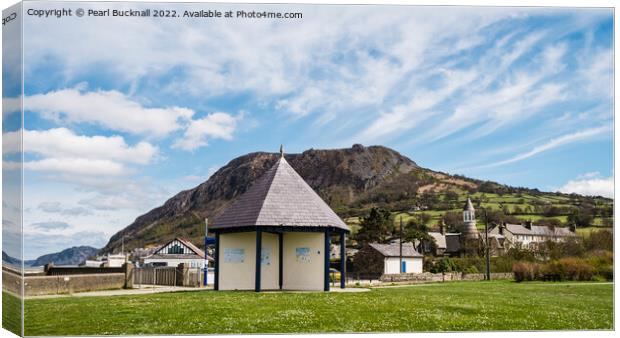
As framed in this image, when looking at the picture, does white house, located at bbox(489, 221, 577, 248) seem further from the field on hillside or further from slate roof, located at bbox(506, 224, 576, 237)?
the field on hillside

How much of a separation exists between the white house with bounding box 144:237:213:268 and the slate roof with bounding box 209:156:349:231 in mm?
30100

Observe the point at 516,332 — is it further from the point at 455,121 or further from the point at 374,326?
the point at 455,121

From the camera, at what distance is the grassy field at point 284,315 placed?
44.6 feet

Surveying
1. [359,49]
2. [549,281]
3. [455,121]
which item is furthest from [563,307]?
[549,281]

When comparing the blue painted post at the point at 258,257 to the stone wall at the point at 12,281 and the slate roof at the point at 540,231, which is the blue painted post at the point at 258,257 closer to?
the stone wall at the point at 12,281

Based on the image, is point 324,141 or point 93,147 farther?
point 324,141

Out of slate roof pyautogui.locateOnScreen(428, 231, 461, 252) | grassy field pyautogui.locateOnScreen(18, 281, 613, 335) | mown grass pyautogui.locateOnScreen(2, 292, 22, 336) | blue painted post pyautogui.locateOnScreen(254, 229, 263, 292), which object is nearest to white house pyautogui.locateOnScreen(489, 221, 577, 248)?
slate roof pyautogui.locateOnScreen(428, 231, 461, 252)

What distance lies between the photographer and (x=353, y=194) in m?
47.3

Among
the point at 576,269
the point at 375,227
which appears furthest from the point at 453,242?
the point at 576,269

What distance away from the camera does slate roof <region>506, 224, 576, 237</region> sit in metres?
35.5

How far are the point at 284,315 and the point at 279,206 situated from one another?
5.74m

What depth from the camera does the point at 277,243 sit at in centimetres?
2098

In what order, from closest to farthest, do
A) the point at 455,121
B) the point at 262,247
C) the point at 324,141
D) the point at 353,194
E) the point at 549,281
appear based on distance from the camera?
1. the point at 455,121
2. the point at 324,141
3. the point at 262,247
4. the point at 549,281
5. the point at 353,194

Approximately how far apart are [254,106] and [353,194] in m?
31.8
